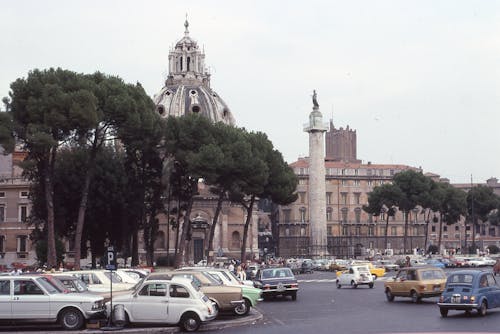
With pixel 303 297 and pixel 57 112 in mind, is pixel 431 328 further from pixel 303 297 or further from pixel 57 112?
pixel 57 112

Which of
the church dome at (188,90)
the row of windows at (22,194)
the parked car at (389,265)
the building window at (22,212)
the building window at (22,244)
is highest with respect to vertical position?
the church dome at (188,90)

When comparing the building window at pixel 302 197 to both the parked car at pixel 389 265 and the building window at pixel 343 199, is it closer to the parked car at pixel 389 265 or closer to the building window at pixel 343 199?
the building window at pixel 343 199

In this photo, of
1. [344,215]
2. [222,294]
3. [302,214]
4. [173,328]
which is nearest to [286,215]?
[302,214]

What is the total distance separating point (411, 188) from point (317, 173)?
1376cm

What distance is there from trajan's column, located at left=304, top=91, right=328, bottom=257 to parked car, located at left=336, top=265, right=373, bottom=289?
48.1m

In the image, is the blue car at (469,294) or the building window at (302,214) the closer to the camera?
the blue car at (469,294)

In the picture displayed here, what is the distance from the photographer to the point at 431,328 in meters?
19.5

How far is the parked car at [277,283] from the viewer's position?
32.3m

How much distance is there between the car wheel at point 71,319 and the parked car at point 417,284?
13.3m

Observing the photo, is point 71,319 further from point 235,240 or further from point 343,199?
point 343,199

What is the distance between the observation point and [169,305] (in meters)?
20.6

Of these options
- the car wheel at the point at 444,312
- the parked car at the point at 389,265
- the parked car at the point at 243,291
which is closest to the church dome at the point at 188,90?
the parked car at the point at 389,265

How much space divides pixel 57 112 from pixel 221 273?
16.4m

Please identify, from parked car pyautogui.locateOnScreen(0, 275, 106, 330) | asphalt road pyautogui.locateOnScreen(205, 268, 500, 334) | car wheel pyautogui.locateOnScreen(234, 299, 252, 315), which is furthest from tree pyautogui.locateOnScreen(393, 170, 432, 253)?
parked car pyautogui.locateOnScreen(0, 275, 106, 330)
